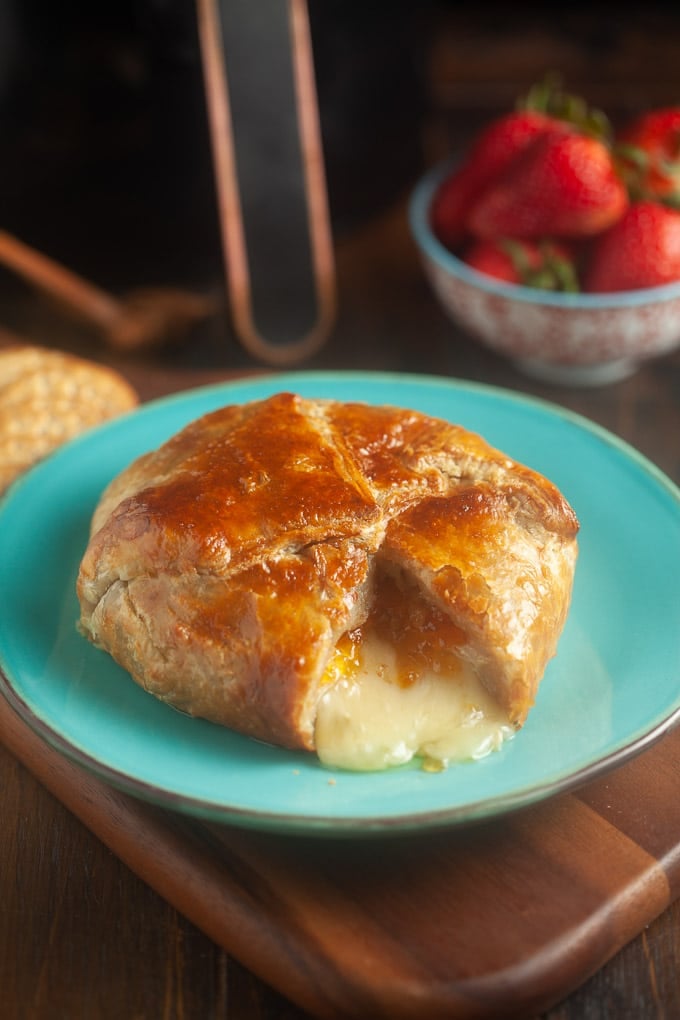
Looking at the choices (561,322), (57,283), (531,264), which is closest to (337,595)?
(561,322)

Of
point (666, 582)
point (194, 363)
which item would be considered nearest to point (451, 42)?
point (194, 363)

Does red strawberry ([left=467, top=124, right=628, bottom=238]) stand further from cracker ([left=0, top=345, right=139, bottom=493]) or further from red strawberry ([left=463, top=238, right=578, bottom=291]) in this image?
cracker ([left=0, top=345, right=139, bottom=493])

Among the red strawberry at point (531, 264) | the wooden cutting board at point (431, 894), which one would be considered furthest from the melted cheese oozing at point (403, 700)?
the red strawberry at point (531, 264)

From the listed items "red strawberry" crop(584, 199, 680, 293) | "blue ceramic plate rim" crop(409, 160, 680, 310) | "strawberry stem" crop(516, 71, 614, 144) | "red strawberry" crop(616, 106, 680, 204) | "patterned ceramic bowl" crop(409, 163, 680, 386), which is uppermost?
"strawberry stem" crop(516, 71, 614, 144)

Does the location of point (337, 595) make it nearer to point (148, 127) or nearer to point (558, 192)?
point (558, 192)

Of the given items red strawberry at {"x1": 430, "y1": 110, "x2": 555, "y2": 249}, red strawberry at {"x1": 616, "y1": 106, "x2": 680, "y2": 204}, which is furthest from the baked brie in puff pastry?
red strawberry at {"x1": 430, "y1": 110, "x2": 555, "y2": 249}

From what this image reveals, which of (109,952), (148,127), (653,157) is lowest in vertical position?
(109,952)
